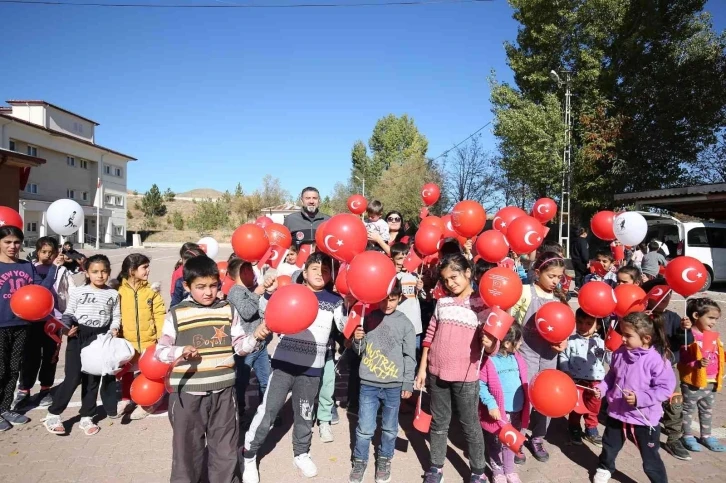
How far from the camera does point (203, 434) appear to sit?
3037 mm

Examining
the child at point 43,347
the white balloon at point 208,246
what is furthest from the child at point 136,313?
the white balloon at point 208,246

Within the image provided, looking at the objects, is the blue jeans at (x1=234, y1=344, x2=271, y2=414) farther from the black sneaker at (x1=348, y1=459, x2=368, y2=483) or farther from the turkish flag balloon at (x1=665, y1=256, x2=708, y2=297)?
the turkish flag balloon at (x1=665, y1=256, x2=708, y2=297)

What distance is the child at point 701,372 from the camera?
383 cm

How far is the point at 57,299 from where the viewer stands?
4641 millimetres

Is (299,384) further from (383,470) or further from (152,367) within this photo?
(152,367)

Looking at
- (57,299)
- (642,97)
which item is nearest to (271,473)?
(57,299)

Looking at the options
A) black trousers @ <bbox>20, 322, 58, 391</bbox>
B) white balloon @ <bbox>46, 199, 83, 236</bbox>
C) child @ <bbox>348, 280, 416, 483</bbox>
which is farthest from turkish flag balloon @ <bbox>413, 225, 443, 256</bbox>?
white balloon @ <bbox>46, 199, 83, 236</bbox>

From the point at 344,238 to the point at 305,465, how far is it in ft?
6.12

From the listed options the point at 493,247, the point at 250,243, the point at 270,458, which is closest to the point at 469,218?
the point at 493,247

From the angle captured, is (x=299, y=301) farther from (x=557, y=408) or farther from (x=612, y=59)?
(x=612, y=59)

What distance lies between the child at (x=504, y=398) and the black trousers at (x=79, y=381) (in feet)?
11.5

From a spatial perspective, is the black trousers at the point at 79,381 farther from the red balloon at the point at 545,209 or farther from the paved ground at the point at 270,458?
the red balloon at the point at 545,209

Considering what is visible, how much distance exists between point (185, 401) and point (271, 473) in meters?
1.08

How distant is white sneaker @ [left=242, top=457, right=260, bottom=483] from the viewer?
10.9 feet
